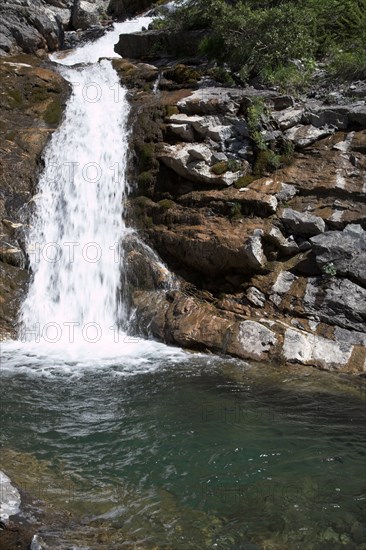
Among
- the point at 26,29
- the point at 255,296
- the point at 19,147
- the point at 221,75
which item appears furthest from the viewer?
the point at 26,29

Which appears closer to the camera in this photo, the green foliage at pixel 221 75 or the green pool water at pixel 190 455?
the green pool water at pixel 190 455

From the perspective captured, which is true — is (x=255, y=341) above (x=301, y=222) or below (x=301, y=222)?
below

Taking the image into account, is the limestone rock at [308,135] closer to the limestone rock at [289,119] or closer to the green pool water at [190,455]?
the limestone rock at [289,119]

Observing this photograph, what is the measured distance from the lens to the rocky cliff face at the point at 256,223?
998cm

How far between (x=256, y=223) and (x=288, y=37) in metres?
6.40

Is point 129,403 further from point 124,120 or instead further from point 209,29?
point 209,29

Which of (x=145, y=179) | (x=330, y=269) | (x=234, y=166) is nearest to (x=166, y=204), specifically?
(x=145, y=179)

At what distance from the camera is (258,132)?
12.3 meters

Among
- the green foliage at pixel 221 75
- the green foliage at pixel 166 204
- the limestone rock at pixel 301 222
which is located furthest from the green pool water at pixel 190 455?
the green foliage at pixel 221 75

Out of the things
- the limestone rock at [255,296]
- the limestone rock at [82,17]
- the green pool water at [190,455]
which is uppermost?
the limestone rock at [82,17]

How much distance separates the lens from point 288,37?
14.6 m

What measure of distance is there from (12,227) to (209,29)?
997 centimetres

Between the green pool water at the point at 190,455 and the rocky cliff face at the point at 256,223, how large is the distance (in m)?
1.09

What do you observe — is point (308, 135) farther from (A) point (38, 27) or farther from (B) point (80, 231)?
(A) point (38, 27)
